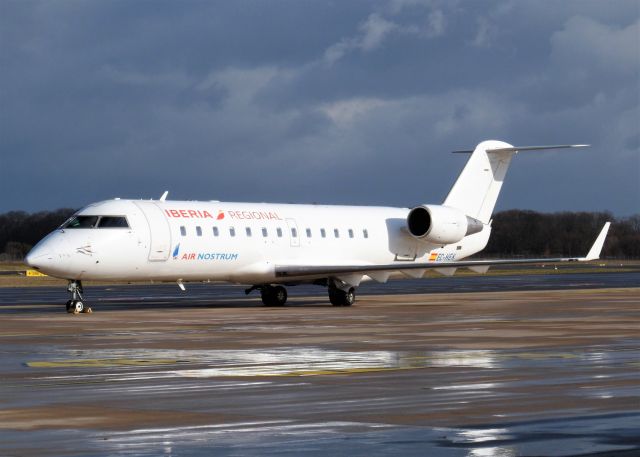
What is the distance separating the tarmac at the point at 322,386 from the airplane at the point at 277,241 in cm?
424

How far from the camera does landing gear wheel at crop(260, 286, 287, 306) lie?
4062 centimetres

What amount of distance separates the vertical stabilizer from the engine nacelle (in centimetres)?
147

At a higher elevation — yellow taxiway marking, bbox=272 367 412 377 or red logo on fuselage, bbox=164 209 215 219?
red logo on fuselage, bbox=164 209 215 219

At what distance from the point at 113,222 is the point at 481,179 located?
16.5 meters

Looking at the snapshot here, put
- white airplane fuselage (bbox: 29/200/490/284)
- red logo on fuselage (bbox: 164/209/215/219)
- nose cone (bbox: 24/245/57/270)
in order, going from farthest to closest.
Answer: red logo on fuselage (bbox: 164/209/215/219) → white airplane fuselage (bbox: 29/200/490/284) → nose cone (bbox: 24/245/57/270)

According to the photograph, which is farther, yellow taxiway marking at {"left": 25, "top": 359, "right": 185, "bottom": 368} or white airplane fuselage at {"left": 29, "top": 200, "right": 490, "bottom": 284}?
white airplane fuselage at {"left": 29, "top": 200, "right": 490, "bottom": 284}

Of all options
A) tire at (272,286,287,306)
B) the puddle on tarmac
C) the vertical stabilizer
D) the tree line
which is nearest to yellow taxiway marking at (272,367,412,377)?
the puddle on tarmac

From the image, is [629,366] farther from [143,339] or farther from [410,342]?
[143,339]

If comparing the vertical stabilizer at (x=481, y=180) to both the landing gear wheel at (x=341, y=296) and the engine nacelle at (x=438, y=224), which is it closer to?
the engine nacelle at (x=438, y=224)

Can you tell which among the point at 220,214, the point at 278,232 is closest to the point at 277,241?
the point at 278,232

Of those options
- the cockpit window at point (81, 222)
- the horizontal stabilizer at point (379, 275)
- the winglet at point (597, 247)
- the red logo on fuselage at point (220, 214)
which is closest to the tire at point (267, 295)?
the red logo on fuselage at point (220, 214)

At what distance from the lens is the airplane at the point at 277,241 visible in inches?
1378

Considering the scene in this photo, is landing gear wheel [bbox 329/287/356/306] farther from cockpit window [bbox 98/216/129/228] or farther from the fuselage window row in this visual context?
cockpit window [bbox 98/216/129/228]

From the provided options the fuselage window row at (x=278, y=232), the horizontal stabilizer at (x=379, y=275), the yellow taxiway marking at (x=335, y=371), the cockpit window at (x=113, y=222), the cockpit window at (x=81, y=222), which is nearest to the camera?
the yellow taxiway marking at (x=335, y=371)
